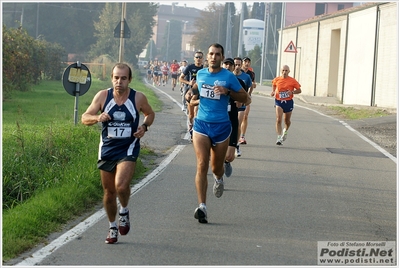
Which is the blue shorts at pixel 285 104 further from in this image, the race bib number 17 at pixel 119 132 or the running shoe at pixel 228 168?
the race bib number 17 at pixel 119 132

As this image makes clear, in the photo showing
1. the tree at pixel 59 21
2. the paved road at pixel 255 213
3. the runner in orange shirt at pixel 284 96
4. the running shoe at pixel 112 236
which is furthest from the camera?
the tree at pixel 59 21

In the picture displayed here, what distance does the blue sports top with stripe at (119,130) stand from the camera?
25.0 ft

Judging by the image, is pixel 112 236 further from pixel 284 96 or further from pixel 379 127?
pixel 379 127

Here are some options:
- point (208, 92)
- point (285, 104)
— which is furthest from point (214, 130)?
point (285, 104)

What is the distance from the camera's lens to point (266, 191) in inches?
433

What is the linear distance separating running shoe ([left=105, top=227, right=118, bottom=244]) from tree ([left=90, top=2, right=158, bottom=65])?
70474mm

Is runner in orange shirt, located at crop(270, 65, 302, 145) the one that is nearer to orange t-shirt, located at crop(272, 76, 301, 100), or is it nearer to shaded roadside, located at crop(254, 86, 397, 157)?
orange t-shirt, located at crop(272, 76, 301, 100)

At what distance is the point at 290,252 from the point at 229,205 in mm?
2586

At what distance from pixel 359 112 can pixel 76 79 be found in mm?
16498

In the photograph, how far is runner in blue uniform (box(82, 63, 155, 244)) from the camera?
7.62 metres

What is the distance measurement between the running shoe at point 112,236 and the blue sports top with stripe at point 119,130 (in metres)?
0.72

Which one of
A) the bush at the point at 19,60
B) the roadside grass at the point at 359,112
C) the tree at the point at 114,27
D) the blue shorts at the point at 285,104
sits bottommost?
the roadside grass at the point at 359,112

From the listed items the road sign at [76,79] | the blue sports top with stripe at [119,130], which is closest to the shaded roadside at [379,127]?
the road sign at [76,79]

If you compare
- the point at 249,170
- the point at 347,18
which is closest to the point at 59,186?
the point at 249,170
